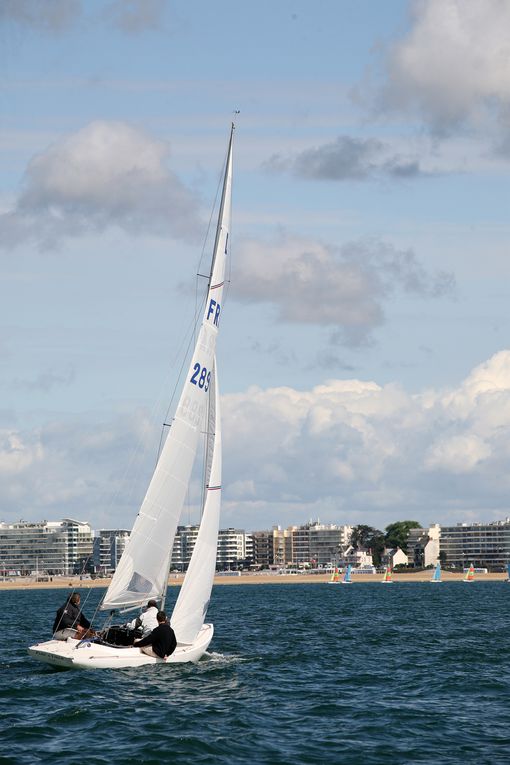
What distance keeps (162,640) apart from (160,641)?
64 mm

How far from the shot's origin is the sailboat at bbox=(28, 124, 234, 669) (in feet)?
109

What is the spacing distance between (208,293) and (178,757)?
1649 centimetres

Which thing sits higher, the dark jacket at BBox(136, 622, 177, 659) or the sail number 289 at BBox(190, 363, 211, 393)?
the sail number 289 at BBox(190, 363, 211, 393)

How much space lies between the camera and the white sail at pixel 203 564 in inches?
1382

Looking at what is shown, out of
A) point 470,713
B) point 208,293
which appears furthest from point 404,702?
point 208,293

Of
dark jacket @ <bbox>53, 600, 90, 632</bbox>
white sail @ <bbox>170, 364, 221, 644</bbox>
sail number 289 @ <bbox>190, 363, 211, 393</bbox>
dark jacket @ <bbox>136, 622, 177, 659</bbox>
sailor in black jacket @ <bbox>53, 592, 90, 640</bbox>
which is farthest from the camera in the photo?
sail number 289 @ <bbox>190, 363, 211, 393</bbox>

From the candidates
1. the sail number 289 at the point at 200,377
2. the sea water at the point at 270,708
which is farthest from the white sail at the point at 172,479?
the sea water at the point at 270,708

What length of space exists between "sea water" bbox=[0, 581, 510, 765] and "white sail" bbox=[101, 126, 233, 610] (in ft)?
8.56

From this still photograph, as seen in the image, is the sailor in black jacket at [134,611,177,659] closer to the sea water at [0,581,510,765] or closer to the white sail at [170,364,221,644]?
the sea water at [0,581,510,765]

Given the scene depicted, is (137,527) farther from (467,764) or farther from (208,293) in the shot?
(467,764)

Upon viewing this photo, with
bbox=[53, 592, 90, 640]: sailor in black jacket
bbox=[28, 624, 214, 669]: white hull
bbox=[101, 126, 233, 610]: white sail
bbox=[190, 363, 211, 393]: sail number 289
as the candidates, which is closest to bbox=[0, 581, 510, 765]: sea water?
bbox=[28, 624, 214, 669]: white hull

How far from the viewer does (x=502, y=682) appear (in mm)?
33969

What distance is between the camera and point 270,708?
28422 mm

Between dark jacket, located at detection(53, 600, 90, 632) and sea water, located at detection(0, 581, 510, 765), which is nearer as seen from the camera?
sea water, located at detection(0, 581, 510, 765)
